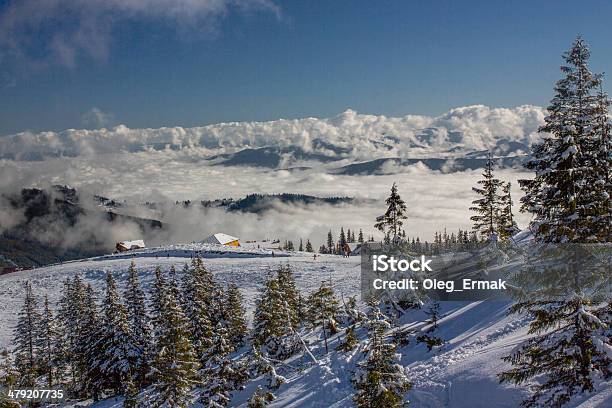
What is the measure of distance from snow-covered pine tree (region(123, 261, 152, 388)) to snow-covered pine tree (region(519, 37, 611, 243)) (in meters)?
39.3

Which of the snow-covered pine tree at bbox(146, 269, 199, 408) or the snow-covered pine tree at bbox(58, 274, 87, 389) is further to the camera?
the snow-covered pine tree at bbox(58, 274, 87, 389)

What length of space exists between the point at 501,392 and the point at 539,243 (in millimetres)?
8051

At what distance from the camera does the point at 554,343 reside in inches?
569

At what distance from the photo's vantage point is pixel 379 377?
16703 mm

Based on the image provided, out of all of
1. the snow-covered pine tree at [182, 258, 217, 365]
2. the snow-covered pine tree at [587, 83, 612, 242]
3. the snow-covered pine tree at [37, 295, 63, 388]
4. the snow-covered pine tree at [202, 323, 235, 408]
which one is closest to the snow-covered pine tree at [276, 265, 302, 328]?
the snow-covered pine tree at [182, 258, 217, 365]

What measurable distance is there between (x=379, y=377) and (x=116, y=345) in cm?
3395

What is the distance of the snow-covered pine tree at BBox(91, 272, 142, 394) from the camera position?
42.6 meters

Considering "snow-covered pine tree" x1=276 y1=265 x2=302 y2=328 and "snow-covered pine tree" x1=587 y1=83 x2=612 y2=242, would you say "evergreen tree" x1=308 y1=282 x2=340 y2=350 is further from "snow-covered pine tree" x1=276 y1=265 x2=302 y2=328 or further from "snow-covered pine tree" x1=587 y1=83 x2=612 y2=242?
"snow-covered pine tree" x1=587 y1=83 x2=612 y2=242

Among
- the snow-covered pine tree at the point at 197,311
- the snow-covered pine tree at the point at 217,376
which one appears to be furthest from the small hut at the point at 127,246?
the snow-covered pine tree at the point at 217,376

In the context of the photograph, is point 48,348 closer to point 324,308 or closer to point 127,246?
point 324,308

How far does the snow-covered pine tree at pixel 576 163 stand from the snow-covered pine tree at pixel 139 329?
129 ft

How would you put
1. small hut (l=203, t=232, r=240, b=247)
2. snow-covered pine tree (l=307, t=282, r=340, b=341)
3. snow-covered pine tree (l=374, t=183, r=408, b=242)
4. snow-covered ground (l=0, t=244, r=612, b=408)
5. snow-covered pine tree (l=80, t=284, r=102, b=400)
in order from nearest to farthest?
snow-covered ground (l=0, t=244, r=612, b=408) → snow-covered pine tree (l=374, t=183, r=408, b=242) → snow-covered pine tree (l=307, t=282, r=340, b=341) → snow-covered pine tree (l=80, t=284, r=102, b=400) → small hut (l=203, t=232, r=240, b=247)

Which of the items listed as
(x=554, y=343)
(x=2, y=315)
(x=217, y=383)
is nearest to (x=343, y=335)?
(x=217, y=383)

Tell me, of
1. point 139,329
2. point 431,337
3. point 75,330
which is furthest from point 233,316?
point 431,337
